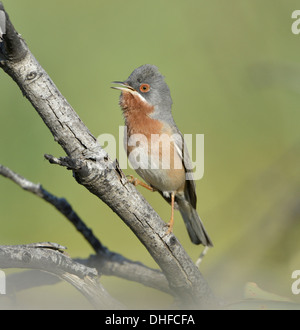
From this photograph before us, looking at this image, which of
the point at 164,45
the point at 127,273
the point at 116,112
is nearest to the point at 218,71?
the point at 164,45

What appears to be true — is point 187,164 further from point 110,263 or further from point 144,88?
point 110,263

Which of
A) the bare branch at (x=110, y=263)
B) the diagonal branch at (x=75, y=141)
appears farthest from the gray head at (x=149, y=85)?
the diagonal branch at (x=75, y=141)

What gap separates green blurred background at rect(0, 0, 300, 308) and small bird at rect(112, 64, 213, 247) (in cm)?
36

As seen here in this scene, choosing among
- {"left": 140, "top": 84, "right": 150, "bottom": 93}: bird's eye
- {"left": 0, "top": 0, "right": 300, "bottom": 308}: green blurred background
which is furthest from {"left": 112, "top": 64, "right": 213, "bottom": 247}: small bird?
{"left": 0, "top": 0, "right": 300, "bottom": 308}: green blurred background

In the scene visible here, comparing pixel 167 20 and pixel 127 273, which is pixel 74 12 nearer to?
pixel 167 20

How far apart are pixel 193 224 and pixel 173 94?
1.06m

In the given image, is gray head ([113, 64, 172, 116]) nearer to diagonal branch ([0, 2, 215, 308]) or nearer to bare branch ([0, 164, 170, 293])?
bare branch ([0, 164, 170, 293])

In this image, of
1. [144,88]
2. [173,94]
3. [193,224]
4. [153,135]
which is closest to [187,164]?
[153,135]

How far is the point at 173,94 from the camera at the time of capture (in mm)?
3438

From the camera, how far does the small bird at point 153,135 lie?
276 centimetres

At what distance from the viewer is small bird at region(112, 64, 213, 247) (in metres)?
2.76

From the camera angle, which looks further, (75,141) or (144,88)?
(144,88)

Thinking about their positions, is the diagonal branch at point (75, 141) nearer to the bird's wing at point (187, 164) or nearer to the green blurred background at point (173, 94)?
the green blurred background at point (173, 94)

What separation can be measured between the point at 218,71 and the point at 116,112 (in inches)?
33.2
